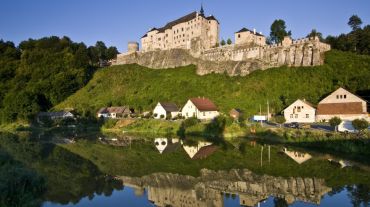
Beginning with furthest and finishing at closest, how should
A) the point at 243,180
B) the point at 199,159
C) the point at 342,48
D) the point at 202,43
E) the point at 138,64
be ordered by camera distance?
1. the point at 138,64
2. the point at 202,43
3. the point at 342,48
4. the point at 199,159
5. the point at 243,180

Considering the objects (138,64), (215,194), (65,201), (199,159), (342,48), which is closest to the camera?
(65,201)

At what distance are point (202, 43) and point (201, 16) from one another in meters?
6.74

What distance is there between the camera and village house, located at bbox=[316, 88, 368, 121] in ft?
145

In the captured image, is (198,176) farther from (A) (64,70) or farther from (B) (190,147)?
(A) (64,70)

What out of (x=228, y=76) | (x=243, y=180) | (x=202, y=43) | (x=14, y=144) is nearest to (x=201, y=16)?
(x=202, y=43)

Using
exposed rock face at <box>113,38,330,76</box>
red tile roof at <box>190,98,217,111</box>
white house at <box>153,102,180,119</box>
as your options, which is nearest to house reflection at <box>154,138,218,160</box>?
red tile roof at <box>190,98,217,111</box>

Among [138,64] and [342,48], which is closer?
[342,48]

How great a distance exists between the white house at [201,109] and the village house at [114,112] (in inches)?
521

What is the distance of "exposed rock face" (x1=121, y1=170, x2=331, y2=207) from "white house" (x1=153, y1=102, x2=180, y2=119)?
33.2 meters

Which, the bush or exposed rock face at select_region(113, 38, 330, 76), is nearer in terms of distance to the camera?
the bush

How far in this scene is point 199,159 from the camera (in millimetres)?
33688

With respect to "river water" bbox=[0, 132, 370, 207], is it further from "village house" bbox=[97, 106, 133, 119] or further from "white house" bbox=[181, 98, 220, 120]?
"village house" bbox=[97, 106, 133, 119]

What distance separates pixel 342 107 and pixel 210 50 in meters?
37.5

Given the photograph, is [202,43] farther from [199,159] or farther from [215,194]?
[215,194]
